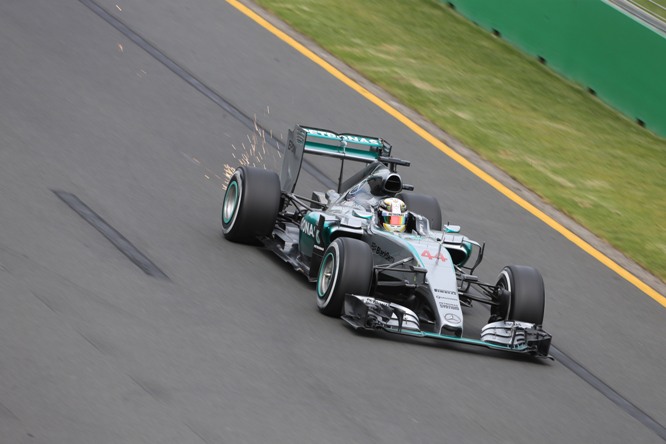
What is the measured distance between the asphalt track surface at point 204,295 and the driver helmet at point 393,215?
0.99 metres

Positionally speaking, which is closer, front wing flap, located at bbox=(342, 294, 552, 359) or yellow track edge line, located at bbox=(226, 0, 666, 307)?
front wing flap, located at bbox=(342, 294, 552, 359)

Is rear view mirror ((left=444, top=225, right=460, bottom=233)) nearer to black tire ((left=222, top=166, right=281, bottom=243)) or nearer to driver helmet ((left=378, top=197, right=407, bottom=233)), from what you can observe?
driver helmet ((left=378, top=197, right=407, bottom=233))

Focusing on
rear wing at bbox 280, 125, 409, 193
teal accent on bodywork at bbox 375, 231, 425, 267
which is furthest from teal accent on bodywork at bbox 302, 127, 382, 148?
teal accent on bodywork at bbox 375, 231, 425, 267

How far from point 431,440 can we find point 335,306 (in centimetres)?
218

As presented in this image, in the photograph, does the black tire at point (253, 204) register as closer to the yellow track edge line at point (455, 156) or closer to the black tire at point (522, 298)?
the black tire at point (522, 298)

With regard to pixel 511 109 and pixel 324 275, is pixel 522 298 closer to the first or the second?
pixel 324 275

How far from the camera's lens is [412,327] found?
11.0 m

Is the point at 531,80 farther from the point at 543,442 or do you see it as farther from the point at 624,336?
the point at 543,442

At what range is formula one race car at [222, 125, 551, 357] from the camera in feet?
36.4

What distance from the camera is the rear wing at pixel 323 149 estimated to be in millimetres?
13398

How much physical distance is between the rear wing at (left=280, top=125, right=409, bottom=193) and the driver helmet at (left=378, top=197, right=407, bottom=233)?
3.51 feet

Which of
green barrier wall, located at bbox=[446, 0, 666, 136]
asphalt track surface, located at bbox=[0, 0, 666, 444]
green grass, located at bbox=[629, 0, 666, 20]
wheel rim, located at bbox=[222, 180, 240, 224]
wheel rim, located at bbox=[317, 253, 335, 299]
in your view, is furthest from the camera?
green grass, located at bbox=[629, 0, 666, 20]

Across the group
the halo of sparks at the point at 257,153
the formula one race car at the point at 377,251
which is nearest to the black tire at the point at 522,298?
the formula one race car at the point at 377,251

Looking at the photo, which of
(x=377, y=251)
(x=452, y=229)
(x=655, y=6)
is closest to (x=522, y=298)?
(x=452, y=229)
